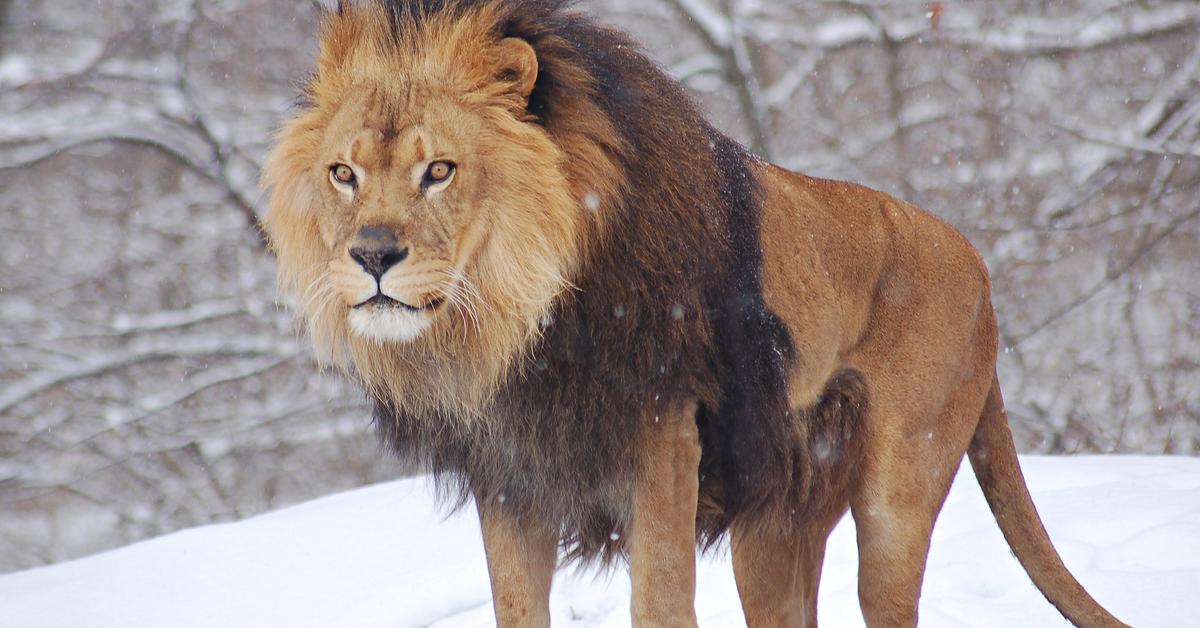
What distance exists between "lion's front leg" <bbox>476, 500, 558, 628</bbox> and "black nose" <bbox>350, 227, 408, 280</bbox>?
0.80m

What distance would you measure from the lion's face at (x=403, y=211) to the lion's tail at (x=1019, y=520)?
1797 millimetres

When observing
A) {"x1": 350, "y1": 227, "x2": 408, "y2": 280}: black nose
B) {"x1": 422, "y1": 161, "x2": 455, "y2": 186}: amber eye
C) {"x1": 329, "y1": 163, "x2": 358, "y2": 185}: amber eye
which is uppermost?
{"x1": 422, "y1": 161, "x2": 455, "y2": 186}: amber eye

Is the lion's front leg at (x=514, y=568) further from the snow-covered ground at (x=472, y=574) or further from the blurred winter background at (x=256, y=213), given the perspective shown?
the blurred winter background at (x=256, y=213)

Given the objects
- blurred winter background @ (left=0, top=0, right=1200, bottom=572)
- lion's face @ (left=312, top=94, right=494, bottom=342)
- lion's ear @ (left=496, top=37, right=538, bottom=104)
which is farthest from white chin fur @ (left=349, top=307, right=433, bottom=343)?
blurred winter background @ (left=0, top=0, right=1200, bottom=572)

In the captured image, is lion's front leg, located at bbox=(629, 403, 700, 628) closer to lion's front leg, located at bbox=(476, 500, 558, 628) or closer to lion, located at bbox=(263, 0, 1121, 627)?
lion, located at bbox=(263, 0, 1121, 627)

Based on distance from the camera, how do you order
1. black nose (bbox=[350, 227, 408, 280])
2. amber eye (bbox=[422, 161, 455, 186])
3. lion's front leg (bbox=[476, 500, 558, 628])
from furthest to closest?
1. lion's front leg (bbox=[476, 500, 558, 628])
2. amber eye (bbox=[422, 161, 455, 186])
3. black nose (bbox=[350, 227, 408, 280])

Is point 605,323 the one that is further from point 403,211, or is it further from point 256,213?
point 256,213

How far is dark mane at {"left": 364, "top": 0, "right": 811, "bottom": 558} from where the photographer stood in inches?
103

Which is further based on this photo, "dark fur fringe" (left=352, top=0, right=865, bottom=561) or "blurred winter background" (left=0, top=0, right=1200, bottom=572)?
"blurred winter background" (left=0, top=0, right=1200, bottom=572)

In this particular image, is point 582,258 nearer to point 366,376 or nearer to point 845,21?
point 366,376

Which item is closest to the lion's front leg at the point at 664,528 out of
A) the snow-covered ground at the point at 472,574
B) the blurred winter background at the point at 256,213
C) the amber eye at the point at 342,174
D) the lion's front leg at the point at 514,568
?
the lion's front leg at the point at 514,568

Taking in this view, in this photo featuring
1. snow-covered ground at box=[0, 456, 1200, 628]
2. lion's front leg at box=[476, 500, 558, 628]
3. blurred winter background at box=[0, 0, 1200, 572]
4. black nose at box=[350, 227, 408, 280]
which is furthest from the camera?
blurred winter background at box=[0, 0, 1200, 572]

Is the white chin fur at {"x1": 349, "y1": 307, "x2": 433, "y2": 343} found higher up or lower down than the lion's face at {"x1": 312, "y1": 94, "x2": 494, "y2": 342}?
lower down

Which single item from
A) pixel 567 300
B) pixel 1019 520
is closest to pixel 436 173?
pixel 567 300
